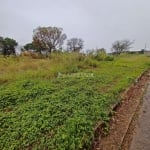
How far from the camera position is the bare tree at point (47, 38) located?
5165 centimetres

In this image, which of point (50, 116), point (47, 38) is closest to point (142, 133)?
point (50, 116)

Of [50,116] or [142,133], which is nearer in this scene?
[142,133]

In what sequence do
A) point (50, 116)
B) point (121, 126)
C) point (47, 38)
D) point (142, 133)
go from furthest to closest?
point (47, 38) → point (121, 126) → point (50, 116) → point (142, 133)

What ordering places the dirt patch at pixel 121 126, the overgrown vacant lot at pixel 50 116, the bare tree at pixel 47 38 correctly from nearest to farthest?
1. the overgrown vacant lot at pixel 50 116
2. the dirt patch at pixel 121 126
3. the bare tree at pixel 47 38

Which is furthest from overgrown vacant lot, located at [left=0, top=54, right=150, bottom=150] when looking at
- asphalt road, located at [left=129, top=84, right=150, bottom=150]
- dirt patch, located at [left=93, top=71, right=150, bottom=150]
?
asphalt road, located at [left=129, top=84, right=150, bottom=150]

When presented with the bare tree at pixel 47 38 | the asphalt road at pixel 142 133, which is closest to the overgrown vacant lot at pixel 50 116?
the asphalt road at pixel 142 133

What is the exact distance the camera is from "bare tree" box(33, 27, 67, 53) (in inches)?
2033

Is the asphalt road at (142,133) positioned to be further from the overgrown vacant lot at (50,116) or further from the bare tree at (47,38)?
the bare tree at (47,38)

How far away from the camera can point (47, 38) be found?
2084 inches

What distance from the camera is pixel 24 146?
418cm

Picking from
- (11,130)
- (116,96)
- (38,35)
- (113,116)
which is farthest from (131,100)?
(38,35)

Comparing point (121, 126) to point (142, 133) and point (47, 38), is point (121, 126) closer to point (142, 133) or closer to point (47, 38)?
point (142, 133)

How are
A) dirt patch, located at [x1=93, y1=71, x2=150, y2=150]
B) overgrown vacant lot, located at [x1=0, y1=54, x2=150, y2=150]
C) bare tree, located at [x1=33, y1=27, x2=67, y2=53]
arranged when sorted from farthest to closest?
1. bare tree, located at [x1=33, y1=27, x2=67, y2=53]
2. dirt patch, located at [x1=93, y1=71, x2=150, y2=150]
3. overgrown vacant lot, located at [x1=0, y1=54, x2=150, y2=150]

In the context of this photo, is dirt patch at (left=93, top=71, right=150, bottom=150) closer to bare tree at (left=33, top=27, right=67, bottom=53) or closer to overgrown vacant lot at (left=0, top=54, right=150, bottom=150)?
overgrown vacant lot at (left=0, top=54, right=150, bottom=150)
